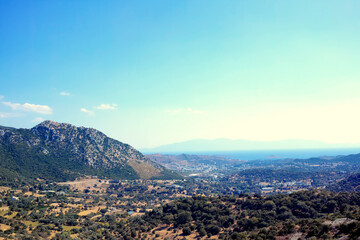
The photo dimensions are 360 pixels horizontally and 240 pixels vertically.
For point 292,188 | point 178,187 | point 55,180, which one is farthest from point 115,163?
point 292,188

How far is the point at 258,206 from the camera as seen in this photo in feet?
174

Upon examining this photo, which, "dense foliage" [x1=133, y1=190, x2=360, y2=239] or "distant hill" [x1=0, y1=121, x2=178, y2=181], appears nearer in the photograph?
"dense foliage" [x1=133, y1=190, x2=360, y2=239]

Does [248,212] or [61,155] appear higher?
[61,155]

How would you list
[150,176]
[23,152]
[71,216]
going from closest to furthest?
[71,216] → [23,152] → [150,176]

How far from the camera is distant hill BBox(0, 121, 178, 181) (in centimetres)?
14162

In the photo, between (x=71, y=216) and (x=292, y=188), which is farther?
(x=292, y=188)

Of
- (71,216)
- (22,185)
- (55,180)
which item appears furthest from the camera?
(55,180)

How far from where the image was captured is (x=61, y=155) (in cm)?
16750

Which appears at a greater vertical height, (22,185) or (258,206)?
(258,206)

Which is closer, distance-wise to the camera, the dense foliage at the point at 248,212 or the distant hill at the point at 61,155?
the dense foliage at the point at 248,212

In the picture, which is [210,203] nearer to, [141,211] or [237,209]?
[237,209]

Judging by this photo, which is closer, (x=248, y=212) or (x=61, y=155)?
(x=248, y=212)

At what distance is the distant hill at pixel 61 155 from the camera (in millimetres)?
141625

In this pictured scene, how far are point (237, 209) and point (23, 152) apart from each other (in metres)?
162
